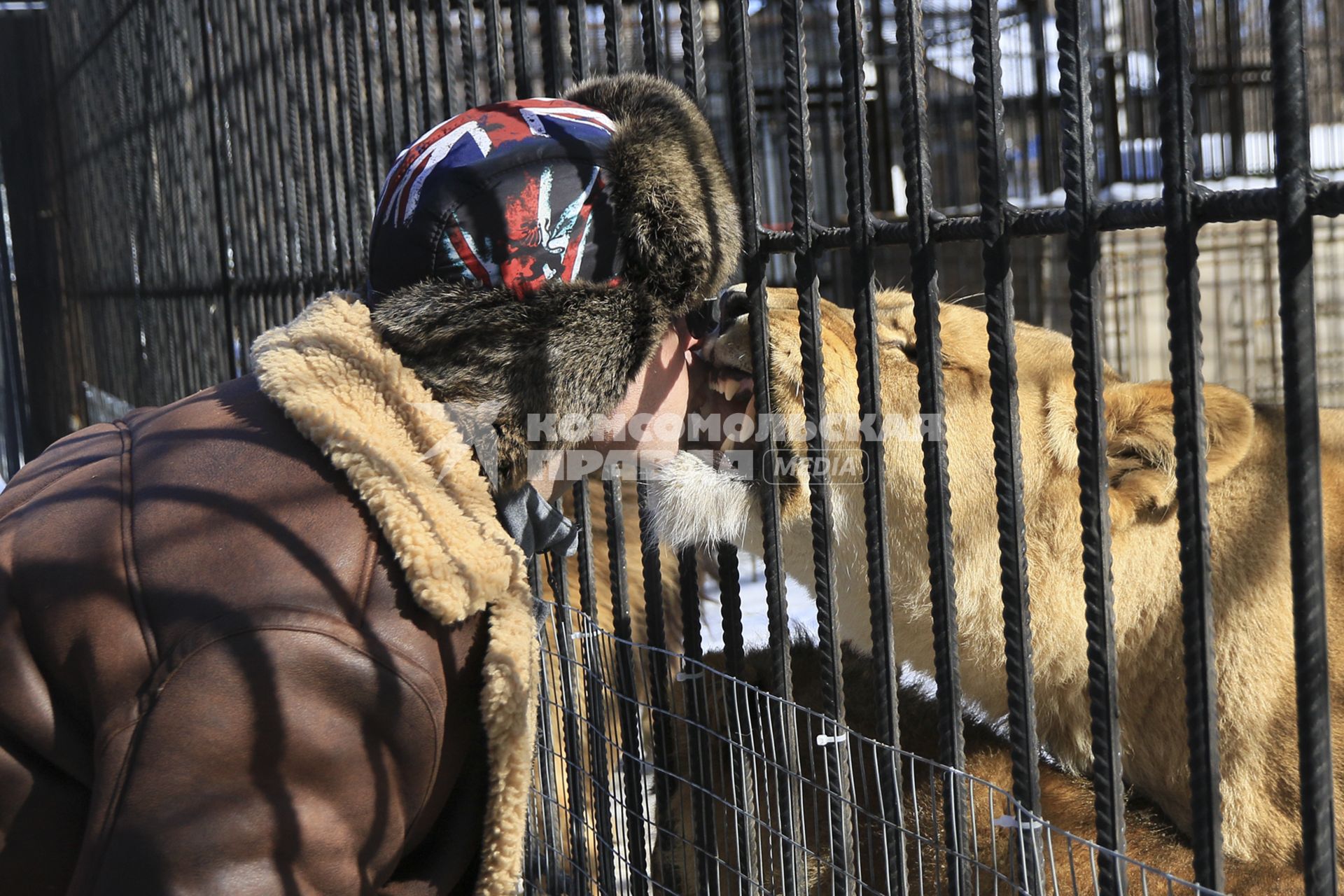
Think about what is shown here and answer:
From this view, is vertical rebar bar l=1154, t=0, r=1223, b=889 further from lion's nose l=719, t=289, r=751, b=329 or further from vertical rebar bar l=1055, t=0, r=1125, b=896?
lion's nose l=719, t=289, r=751, b=329

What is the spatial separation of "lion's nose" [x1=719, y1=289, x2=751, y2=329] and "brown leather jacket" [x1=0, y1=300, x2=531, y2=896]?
98cm

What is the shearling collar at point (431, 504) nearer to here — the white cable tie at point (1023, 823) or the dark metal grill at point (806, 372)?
the dark metal grill at point (806, 372)

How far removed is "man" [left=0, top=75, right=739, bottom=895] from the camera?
1517 millimetres

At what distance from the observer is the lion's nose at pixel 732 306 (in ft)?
8.48

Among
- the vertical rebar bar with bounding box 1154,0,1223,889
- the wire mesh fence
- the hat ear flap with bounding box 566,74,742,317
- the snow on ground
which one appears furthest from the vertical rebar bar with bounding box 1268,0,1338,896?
the snow on ground

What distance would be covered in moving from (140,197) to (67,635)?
22.5 feet

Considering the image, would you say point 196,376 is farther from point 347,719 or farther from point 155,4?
point 347,719

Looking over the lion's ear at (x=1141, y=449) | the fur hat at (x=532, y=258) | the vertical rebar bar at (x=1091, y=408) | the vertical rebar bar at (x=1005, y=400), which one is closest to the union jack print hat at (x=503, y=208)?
the fur hat at (x=532, y=258)

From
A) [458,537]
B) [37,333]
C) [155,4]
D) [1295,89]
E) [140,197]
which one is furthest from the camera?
[37,333]

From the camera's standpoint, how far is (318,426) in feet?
5.59

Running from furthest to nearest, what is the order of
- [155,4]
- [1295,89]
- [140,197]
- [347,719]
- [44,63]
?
1. [44,63]
2. [140,197]
3. [155,4]
4. [347,719]
5. [1295,89]

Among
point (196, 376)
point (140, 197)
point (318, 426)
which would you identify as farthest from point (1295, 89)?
point (140, 197)

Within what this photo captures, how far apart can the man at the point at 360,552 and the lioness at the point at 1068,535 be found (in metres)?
0.77

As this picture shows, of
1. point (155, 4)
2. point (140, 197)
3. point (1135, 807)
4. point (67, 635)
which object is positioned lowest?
point (1135, 807)
